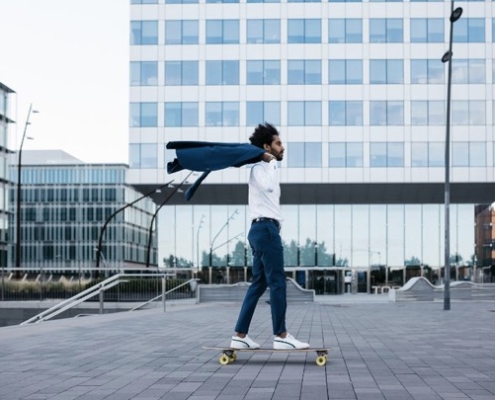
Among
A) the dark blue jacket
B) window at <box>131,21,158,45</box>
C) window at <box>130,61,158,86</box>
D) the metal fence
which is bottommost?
the metal fence

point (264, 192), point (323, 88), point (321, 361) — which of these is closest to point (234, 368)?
point (321, 361)

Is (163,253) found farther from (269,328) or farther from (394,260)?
(269,328)

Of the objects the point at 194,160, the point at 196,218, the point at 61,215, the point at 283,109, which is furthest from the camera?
the point at 61,215

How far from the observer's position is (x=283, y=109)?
53531mm

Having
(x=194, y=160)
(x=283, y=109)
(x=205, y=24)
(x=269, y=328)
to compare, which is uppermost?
(x=205, y=24)

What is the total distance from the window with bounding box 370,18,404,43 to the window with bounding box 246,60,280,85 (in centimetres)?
637

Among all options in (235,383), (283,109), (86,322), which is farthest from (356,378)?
(283,109)

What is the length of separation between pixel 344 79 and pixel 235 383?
4815 centimetres

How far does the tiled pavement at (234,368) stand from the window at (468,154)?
41033 millimetres

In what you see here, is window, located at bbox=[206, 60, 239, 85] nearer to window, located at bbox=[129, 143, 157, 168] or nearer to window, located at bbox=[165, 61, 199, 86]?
window, located at bbox=[165, 61, 199, 86]

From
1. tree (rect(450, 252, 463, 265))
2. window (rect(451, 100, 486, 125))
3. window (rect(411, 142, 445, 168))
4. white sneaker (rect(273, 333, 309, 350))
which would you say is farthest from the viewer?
tree (rect(450, 252, 463, 265))

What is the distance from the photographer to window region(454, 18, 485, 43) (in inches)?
2100

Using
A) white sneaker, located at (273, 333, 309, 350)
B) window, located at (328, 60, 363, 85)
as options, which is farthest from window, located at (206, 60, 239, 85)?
white sneaker, located at (273, 333, 309, 350)

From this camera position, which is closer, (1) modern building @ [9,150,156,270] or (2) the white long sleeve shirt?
(2) the white long sleeve shirt
